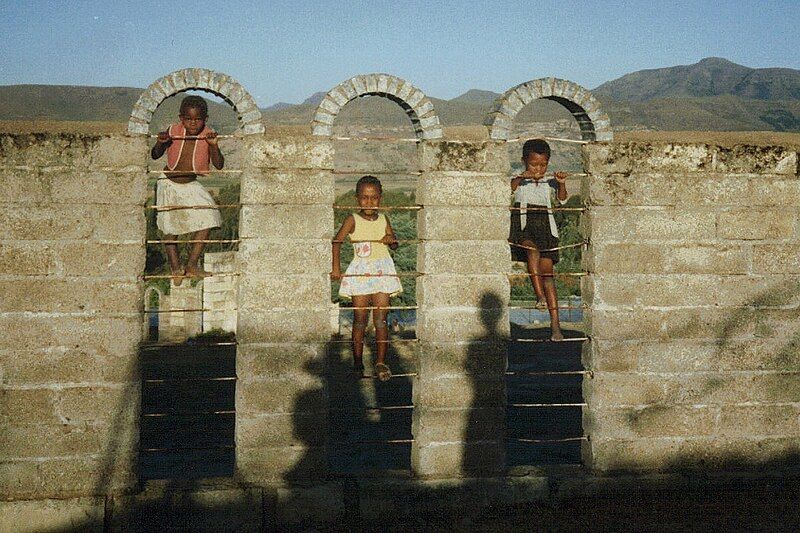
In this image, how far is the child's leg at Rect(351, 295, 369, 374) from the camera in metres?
8.33

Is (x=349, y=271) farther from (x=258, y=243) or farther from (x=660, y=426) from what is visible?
(x=660, y=426)

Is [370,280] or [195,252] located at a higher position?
[195,252]

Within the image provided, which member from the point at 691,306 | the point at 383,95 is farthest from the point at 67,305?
the point at 691,306

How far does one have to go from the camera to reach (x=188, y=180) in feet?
26.5

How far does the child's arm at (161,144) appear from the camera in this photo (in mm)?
7719

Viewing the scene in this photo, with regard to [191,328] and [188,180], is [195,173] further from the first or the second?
[191,328]

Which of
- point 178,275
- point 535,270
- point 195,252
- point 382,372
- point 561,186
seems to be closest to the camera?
point 178,275

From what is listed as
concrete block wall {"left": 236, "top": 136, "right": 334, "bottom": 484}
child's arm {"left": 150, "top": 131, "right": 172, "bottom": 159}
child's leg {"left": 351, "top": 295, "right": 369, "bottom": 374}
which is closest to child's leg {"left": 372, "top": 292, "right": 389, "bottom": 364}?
child's leg {"left": 351, "top": 295, "right": 369, "bottom": 374}

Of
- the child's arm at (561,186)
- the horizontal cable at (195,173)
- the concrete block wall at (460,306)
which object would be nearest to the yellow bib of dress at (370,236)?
the concrete block wall at (460,306)

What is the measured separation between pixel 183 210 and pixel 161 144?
1.97 ft

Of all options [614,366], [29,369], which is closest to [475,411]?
[614,366]

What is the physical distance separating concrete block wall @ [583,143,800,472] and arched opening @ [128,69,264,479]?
3014 mm

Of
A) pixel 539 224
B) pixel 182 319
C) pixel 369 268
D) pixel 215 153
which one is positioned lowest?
pixel 182 319

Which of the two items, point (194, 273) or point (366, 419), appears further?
point (366, 419)
